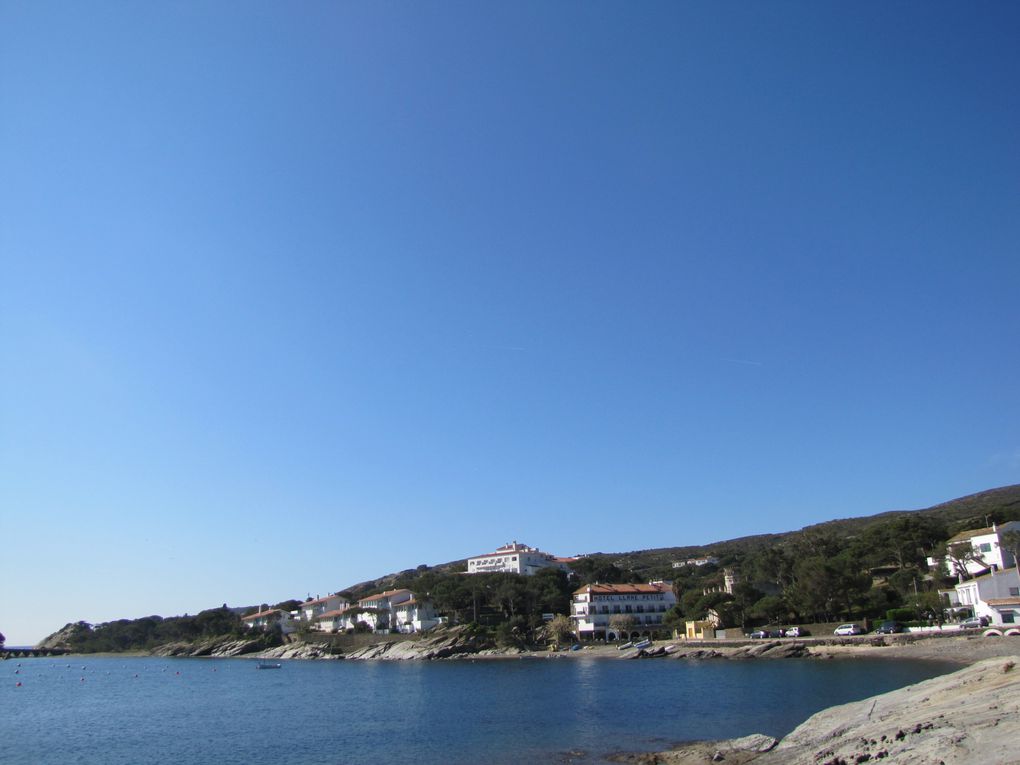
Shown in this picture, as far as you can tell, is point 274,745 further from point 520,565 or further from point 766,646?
point 520,565

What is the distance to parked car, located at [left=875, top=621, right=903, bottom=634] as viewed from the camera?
220ft

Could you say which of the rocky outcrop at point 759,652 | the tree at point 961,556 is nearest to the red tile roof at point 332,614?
the rocky outcrop at point 759,652

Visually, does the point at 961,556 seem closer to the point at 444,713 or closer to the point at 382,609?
the point at 444,713

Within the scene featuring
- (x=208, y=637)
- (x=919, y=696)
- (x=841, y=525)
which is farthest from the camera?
(x=841, y=525)

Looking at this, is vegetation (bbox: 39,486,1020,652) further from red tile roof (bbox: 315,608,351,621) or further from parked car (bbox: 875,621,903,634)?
red tile roof (bbox: 315,608,351,621)

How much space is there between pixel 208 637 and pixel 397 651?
206 ft

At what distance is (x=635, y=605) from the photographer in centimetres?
11131

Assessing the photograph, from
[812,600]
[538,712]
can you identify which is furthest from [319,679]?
[812,600]

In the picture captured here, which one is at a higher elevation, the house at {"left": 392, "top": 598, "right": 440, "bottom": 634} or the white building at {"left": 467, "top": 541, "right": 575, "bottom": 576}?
the white building at {"left": 467, "top": 541, "right": 575, "bottom": 576}

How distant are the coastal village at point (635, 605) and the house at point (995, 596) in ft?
0.23

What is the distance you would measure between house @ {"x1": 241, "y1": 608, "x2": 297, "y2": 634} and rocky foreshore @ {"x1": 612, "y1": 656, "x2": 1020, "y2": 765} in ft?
456

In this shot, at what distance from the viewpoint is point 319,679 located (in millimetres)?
76062

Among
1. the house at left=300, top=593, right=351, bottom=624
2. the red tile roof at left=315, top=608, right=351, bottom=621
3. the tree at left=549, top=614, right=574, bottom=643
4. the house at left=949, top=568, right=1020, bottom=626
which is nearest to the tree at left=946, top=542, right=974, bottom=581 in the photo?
the house at left=949, top=568, right=1020, bottom=626

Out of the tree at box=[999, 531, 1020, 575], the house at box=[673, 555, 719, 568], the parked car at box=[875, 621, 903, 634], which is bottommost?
the parked car at box=[875, 621, 903, 634]
